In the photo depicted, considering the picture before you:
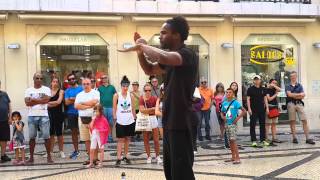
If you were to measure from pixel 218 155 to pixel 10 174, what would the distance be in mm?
4373

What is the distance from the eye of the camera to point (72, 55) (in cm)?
1445

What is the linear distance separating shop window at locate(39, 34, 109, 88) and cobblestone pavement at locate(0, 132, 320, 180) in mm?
3275

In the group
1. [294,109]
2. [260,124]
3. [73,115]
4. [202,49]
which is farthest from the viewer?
[202,49]

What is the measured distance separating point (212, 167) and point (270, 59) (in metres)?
8.12

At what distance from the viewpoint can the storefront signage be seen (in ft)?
52.6

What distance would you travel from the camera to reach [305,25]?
1638 cm

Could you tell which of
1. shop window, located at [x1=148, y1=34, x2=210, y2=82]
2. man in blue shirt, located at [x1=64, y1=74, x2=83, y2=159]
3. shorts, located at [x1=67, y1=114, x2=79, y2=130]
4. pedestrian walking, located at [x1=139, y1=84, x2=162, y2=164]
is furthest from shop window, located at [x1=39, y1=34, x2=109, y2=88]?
pedestrian walking, located at [x1=139, y1=84, x2=162, y2=164]

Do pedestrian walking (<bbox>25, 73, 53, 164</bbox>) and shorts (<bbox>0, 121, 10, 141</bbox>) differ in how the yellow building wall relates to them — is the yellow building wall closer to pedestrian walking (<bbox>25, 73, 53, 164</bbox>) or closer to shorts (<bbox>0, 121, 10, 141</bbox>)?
shorts (<bbox>0, 121, 10, 141</bbox>)

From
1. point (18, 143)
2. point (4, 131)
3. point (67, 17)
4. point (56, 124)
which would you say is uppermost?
point (67, 17)

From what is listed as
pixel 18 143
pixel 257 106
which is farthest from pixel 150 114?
pixel 257 106

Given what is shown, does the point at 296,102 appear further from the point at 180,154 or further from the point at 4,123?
the point at 180,154

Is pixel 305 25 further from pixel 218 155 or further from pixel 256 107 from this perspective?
pixel 218 155

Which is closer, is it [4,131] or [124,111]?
[124,111]

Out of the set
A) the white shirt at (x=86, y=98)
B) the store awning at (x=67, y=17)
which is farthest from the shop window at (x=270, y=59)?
the white shirt at (x=86, y=98)
